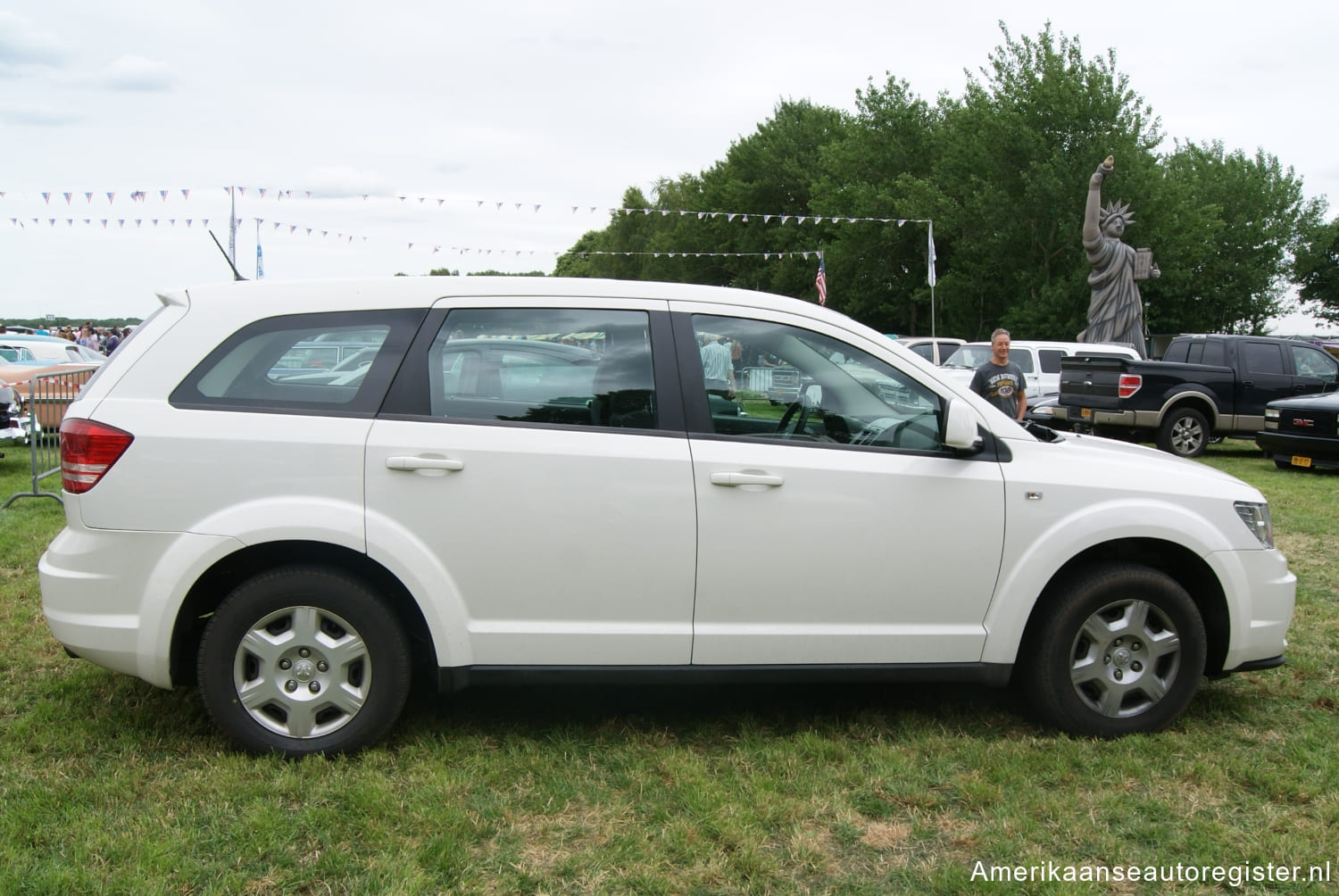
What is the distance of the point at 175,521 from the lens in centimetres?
361

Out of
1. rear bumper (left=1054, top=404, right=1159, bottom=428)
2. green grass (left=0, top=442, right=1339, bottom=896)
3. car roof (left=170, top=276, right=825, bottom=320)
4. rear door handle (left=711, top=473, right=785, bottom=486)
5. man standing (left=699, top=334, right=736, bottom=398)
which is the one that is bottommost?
green grass (left=0, top=442, right=1339, bottom=896)

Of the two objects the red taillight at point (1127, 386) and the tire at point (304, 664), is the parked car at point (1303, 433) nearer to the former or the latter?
the red taillight at point (1127, 386)

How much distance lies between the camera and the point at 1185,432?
14688mm

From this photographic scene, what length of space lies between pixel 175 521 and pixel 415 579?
840 millimetres

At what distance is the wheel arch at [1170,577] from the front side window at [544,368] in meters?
1.69

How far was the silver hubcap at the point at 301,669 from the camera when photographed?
12.1ft

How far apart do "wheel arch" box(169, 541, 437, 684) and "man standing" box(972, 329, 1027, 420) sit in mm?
6332

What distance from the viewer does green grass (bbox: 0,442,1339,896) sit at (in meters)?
3.06

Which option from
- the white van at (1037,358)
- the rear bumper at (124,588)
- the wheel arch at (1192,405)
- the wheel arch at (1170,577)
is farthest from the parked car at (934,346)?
the rear bumper at (124,588)

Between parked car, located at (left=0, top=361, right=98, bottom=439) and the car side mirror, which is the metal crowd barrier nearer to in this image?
parked car, located at (left=0, top=361, right=98, bottom=439)

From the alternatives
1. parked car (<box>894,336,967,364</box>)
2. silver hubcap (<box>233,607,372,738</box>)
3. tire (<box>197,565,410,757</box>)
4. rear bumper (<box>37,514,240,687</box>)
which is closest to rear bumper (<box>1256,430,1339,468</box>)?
parked car (<box>894,336,967,364</box>)

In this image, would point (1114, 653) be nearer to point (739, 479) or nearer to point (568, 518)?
point (739, 479)

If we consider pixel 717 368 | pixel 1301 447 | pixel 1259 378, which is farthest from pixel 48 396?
pixel 1259 378

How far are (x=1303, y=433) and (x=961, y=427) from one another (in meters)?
11.0
